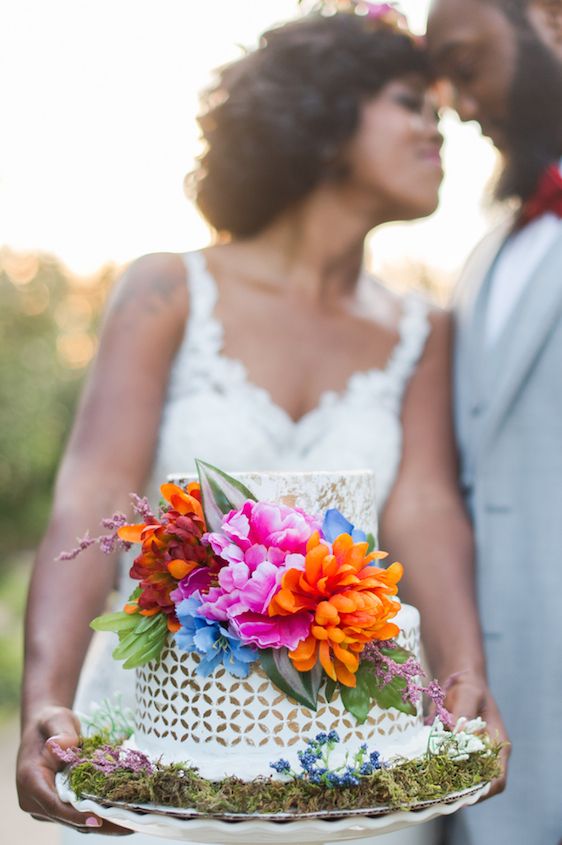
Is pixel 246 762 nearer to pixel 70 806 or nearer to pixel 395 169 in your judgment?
pixel 70 806

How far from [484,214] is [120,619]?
2115 millimetres

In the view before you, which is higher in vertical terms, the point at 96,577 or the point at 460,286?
the point at 460,286

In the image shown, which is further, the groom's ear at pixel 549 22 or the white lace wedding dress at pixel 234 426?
the groom's ear at pixel 549 22

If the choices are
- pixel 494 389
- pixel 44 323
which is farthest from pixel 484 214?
pixel 44 323

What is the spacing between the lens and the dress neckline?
279cm

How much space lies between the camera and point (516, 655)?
265 cm

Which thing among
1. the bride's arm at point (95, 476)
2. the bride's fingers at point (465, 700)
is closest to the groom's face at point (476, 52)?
the bride's arm at point (95, 476)

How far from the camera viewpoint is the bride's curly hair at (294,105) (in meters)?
2.98

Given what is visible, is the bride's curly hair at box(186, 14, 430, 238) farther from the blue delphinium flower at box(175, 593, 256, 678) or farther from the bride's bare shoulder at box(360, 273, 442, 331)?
the blue delphinium flower at box(175, 593, 256, 678)

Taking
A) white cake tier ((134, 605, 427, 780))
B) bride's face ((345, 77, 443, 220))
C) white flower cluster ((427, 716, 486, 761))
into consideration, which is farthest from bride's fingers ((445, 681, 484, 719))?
bride's face ((345, 77, 443, 220))

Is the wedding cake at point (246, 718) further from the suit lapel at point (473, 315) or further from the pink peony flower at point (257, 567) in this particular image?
the suit lapel at point (473, 315)

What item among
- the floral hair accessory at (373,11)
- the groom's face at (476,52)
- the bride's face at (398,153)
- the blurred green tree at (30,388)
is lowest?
the blurred green tree at (30,388)

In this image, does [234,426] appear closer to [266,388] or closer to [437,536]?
[266,388]

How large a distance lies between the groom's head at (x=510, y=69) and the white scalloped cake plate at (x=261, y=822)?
2102mm
